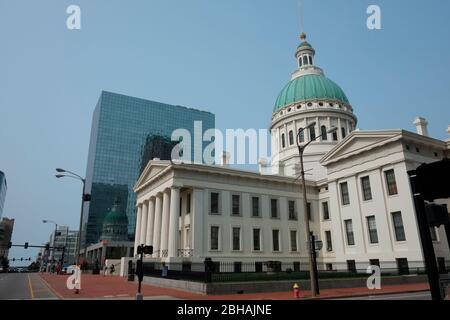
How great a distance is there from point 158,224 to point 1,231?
148966mm

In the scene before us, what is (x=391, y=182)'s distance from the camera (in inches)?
1458

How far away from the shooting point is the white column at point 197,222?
4097 cm

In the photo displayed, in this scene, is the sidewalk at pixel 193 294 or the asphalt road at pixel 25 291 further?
the asphalt road at pixel 25 291

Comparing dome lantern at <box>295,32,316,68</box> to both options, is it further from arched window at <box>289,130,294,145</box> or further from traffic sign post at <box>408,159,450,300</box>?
traffic sign post at <box>408,159,450,300</box>

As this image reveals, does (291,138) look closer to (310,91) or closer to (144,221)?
(310,91)

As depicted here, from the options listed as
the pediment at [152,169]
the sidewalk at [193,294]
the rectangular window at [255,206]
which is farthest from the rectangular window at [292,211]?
the sidewalk at [193,294]

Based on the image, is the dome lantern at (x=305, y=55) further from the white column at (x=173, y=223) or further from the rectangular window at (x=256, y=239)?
the white column at (x=173, y=223)

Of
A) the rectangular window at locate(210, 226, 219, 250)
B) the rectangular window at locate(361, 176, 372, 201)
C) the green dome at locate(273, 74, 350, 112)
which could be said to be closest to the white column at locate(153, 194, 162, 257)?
the rectangular window at locate(210, 226, 219, 250)

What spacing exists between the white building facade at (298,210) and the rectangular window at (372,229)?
0.36 ft

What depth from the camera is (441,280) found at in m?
5.21

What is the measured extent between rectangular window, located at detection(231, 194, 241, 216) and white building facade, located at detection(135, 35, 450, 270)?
0.45 ft

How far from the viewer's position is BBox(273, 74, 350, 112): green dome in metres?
64.9
